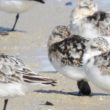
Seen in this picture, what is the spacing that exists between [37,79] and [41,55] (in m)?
3.00

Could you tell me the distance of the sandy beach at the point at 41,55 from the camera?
805 centimetres

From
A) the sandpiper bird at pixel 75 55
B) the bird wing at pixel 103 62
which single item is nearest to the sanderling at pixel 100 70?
the bird wing at pixel 103 62

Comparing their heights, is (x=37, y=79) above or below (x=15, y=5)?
below

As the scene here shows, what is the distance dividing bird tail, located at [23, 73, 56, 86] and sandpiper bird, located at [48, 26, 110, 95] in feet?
2.72

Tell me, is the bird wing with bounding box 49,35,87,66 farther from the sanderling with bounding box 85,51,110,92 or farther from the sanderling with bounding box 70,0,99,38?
the sanderling with bounding box 70,0,99,38

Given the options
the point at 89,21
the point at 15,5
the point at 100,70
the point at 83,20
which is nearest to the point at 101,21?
the point at 89,21

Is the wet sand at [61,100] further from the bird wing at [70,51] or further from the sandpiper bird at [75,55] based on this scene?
the bird wing at [70,51]

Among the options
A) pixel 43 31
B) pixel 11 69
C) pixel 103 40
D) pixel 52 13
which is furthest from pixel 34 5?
pixel 11 69

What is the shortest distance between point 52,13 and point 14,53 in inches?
101

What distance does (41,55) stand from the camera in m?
10.5

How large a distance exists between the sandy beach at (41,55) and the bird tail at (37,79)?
504 mm

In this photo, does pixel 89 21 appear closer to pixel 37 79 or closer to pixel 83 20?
pixel 83 20

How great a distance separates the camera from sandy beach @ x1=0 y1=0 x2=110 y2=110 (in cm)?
805

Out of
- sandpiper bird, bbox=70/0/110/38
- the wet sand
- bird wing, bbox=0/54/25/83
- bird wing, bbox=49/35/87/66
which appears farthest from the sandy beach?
sandpiper bird, bbox=70/0/110/38
